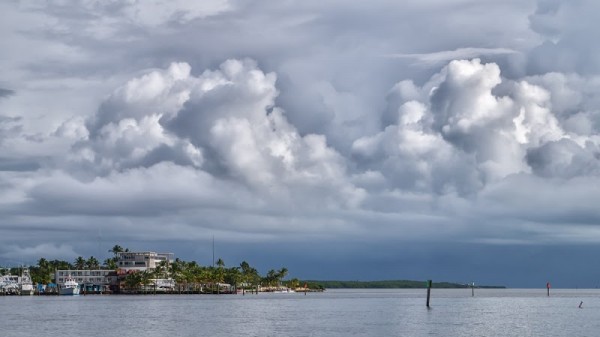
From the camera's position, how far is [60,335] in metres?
111

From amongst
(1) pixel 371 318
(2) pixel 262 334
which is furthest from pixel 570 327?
(2) pixel 262 334

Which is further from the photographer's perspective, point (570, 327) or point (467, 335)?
point (570, 327)

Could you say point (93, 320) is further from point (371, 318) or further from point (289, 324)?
point (371, 318)

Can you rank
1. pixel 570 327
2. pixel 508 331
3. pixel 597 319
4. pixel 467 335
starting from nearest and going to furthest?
1. pixel 467 335
2. pixel 508 331
3. pixel 570 327
4. pixel 597 319

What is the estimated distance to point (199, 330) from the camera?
118 m

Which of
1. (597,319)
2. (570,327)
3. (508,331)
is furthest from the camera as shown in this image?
(597,319)

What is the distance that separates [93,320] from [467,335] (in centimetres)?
6488

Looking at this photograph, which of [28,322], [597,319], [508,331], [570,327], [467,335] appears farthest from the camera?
[597,319]

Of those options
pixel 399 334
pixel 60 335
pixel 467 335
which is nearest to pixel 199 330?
pixel 60 335

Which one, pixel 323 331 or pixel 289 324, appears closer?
pixel 323 331

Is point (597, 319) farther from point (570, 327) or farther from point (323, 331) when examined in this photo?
point (323, 331)

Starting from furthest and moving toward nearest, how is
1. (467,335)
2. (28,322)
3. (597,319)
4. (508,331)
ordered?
1. (597,319)
2. (28,322)
3. (508,331)
4. (467,335)

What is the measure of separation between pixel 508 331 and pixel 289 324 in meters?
33.0

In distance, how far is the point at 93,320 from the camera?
142750mm
